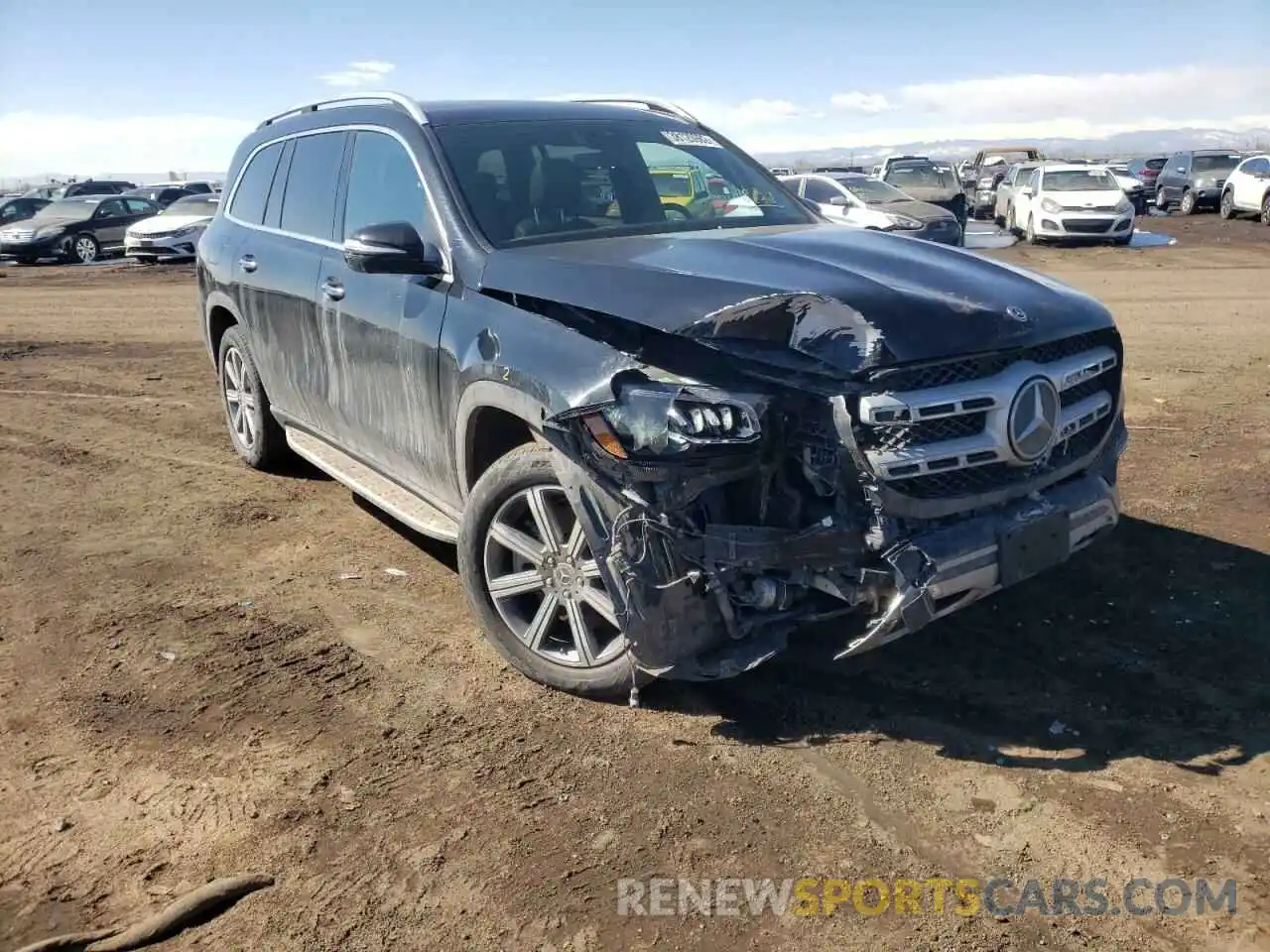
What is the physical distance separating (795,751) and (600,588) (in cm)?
82

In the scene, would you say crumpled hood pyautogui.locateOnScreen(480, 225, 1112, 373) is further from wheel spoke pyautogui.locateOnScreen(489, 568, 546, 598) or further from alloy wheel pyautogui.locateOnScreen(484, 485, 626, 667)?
wheel spoke pyautogui.locateOnScreen(489, 568, 546, 598)

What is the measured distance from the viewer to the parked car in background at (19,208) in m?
28.2

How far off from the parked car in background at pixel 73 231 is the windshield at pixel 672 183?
25395 mm

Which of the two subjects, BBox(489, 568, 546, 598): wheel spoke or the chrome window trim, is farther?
the chrome window trim

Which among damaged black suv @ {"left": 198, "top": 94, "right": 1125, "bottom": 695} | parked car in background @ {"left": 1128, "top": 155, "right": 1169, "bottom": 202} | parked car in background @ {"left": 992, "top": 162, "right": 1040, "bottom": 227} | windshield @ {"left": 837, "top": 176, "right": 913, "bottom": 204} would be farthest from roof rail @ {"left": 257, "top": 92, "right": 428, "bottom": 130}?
parked car in background @ {"left": 1128, "top": 155, "right": 1169, "bottom": 202}

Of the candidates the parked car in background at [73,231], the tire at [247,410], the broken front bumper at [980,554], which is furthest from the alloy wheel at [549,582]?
the parked car in background at [73,231]

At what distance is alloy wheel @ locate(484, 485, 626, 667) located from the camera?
3.63 m

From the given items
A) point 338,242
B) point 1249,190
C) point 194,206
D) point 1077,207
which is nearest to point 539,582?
point 338,242

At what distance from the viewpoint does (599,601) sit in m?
3.58

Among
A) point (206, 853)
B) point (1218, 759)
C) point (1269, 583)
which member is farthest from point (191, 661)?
point (1269, 583)

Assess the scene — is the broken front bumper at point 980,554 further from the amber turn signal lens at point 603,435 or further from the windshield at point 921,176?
the windshield at point 921,176

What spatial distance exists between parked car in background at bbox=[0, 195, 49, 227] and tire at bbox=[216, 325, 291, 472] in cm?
2556

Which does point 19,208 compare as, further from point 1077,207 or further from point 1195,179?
point 1195,179

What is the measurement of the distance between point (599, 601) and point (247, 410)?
3.85 m
